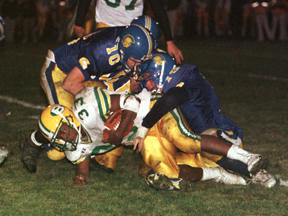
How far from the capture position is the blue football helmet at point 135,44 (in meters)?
4.25

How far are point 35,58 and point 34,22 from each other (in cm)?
550

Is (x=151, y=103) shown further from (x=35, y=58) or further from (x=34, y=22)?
(x=34, y=22)

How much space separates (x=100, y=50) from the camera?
447 cm

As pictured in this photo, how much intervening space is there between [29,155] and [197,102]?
138 cm

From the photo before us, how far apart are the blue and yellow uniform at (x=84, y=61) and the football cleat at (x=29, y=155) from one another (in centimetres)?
66

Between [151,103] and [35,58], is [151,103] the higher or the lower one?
the higher one

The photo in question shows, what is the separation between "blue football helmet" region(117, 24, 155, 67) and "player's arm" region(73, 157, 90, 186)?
87 cm

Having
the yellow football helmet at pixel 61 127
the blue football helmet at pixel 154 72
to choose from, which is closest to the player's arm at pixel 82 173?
the yellow football helmet at pixel 61 127

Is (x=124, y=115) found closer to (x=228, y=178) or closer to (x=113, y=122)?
(x=113, y=122)

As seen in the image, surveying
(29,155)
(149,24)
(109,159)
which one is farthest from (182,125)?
(29,155)

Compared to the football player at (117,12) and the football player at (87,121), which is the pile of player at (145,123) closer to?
the football player at (87,121)

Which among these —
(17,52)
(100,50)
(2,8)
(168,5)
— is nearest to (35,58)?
(17,52)

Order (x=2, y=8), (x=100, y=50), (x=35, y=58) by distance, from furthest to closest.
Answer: (x=2, y=8), (x=35, y=58), (x=100, y=50)

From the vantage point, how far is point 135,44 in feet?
13.9
